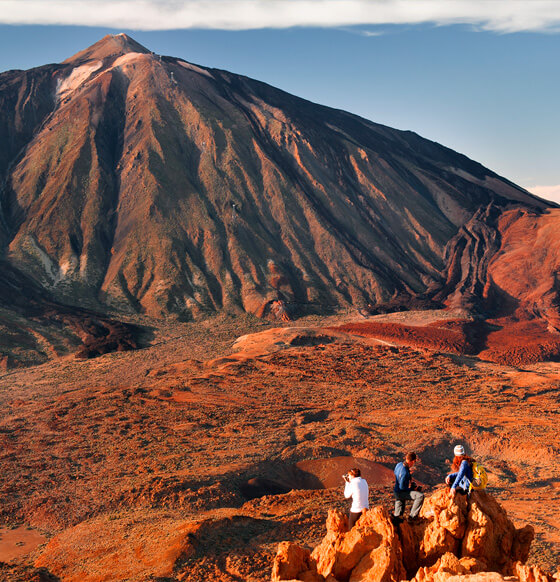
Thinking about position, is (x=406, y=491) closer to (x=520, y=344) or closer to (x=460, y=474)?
(x=460, y=474)

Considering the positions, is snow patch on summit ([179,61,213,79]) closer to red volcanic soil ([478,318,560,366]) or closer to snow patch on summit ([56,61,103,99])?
snow patch on summit ([56,61,103,99])

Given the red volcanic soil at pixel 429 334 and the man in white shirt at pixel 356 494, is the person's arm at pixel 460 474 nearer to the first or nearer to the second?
the man in white shirt at pixel 356 494

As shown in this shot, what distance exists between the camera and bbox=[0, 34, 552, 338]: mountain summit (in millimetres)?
64000

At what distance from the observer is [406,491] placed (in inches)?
431

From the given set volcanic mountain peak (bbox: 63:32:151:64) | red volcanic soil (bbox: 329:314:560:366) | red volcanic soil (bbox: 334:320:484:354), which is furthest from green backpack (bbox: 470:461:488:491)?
volcanic mountain peak (bbox: 63:32:151:64)

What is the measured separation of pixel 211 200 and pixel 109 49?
50.0 meters

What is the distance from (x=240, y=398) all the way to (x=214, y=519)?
1901 cm

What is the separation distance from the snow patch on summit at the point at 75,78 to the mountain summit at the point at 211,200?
0.36m

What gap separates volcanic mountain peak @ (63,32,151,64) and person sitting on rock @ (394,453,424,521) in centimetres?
10500

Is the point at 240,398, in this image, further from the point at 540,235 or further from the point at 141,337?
the point at 540,235

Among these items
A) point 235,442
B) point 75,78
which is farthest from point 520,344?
point 75,78

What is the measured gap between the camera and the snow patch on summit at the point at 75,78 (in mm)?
93431

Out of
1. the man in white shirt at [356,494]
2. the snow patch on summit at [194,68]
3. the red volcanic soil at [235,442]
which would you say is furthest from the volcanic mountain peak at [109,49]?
the man in white shirt at [356,494]

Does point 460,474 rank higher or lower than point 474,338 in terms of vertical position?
higher
